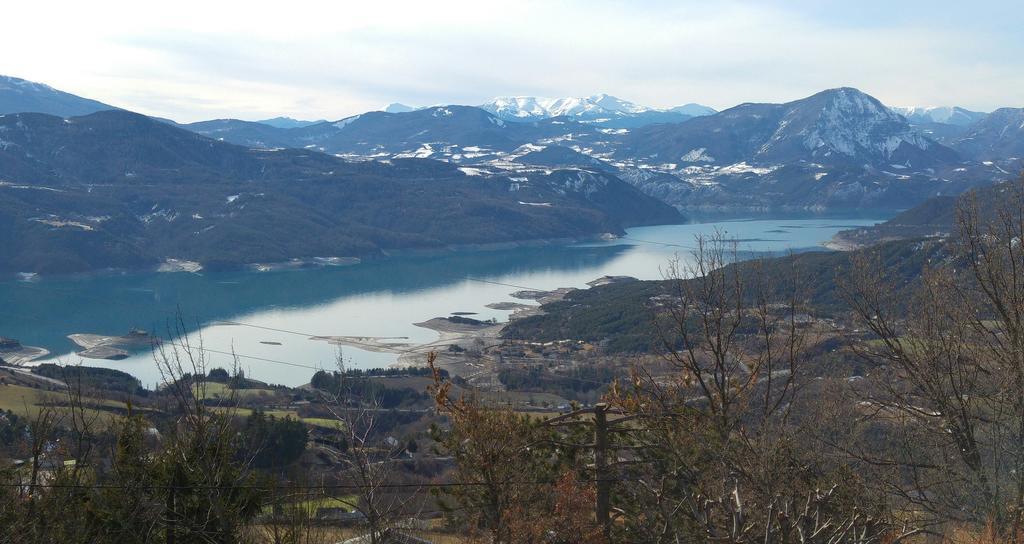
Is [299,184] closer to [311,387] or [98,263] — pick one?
[98,263]

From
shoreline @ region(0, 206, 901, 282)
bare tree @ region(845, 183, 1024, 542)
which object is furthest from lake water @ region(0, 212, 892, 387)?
bare tree @ region(845, 183, 1024, 542)

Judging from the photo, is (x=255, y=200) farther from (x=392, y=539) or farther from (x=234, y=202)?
(x=392, y=539)

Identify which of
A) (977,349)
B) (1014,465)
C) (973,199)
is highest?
(973,199)

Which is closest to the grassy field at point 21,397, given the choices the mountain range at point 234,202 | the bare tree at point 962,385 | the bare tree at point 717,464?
the bare tree at point 717,464

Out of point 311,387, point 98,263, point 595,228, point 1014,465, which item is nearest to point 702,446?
point 1014,465

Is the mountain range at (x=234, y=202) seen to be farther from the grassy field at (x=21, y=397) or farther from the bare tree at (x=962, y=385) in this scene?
the bare tree at (x=962, y=385)

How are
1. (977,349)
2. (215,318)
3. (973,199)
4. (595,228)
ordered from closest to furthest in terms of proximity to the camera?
(977,349) < (973,199) < (215,318) < (595,228)
